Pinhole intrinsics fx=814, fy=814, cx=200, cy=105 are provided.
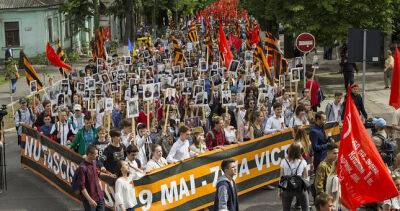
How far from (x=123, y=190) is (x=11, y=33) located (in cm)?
3719

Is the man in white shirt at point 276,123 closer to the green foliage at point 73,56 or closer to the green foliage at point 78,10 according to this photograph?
the green foliage at point 78,10

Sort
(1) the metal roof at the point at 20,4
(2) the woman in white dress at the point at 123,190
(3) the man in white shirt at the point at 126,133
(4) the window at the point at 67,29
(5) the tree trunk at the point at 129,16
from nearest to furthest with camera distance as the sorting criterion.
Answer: (2) the woman in white dress at the point at 123,190, (3) the man in white shirt at the point at 126,133, (5) the tree trunk at the point at 129,16, (1) the metal roof at the point at 20,4, (4) the window at the point at 67,29

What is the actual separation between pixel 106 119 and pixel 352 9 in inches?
547

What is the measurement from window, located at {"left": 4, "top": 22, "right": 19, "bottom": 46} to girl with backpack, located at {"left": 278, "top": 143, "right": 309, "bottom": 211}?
123ft

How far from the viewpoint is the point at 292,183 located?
448 inches

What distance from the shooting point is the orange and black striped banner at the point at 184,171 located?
12.5 m

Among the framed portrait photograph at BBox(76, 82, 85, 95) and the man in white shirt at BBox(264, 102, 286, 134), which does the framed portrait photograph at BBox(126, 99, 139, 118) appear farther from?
the framed portrait photograph at BBox(76, 82, 85, 95)

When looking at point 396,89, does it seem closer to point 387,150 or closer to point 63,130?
point 387,150

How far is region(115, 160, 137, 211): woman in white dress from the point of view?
1123 cm

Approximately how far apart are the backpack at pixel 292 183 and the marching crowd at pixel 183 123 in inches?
0.9

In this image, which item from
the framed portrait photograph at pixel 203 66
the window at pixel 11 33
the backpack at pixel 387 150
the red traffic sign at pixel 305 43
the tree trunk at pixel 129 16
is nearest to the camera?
the backpack at pixel 387 150

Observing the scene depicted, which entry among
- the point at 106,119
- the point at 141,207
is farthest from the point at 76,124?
the point at 141,207

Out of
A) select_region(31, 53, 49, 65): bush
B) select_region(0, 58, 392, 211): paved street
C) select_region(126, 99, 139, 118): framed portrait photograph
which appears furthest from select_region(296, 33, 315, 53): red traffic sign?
select_region(31, 53, 49, 65): bush

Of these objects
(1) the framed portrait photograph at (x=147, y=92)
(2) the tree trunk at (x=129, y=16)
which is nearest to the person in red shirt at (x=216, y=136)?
(1) the framed portrait photograph at (x=147, y=92)
